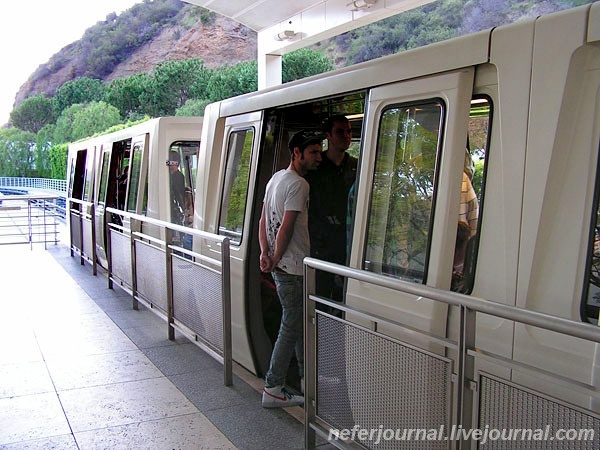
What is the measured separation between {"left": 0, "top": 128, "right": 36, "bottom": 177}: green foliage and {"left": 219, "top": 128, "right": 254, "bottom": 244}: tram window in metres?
53.1

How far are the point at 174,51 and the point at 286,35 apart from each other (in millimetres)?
56958

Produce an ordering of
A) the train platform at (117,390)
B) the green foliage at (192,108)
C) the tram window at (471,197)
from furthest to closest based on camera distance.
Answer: the green foliage at (192,108) < the train platform at (117,390) < the tram window at (471,197)

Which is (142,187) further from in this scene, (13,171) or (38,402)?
(13,171)

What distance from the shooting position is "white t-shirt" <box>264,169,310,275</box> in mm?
4234

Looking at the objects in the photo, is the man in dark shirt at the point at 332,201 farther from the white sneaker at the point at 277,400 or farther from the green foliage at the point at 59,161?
the green foliage at the point at 59,161

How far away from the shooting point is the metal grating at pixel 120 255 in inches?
300

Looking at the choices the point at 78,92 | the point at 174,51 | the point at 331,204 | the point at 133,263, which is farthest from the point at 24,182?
the point at 331,204

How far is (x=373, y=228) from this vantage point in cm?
351

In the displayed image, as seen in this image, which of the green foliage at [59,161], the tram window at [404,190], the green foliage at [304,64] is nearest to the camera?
the tram window at [404,190]

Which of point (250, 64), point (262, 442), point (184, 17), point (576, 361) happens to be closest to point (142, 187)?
point (262, 442)

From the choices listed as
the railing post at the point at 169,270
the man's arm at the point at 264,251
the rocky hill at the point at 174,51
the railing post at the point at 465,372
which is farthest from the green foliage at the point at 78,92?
the railing post at the point at 465,372

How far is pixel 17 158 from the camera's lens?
55969mm

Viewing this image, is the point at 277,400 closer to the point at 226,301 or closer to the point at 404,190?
the point at 226,301

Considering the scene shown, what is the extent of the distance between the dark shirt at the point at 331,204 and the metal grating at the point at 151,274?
1.80 m
